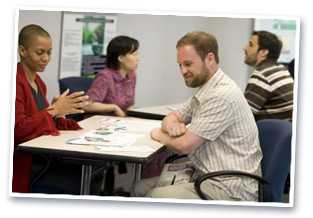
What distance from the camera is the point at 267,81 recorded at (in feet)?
6.95

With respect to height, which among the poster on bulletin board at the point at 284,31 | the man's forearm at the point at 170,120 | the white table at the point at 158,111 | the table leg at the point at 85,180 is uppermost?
the poster on bulletin board at the point at 284,31

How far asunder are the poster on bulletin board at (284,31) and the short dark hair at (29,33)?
3.08 ft

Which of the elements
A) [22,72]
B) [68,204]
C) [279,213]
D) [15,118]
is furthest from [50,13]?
[279,213]

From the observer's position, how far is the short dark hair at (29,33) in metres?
2.04

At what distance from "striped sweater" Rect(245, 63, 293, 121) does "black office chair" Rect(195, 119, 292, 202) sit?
41 mm

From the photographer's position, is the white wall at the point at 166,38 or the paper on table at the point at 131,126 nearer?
the white wall at the point at 166,38

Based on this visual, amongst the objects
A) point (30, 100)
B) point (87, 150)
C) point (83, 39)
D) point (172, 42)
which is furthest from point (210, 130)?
point (30, 100)

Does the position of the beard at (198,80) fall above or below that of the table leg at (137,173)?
above

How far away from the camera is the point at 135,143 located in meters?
2.09

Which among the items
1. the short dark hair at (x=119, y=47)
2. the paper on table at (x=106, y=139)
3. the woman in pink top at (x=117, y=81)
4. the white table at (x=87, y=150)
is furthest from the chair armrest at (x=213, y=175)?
the short dark hair at (x=119, y=47)

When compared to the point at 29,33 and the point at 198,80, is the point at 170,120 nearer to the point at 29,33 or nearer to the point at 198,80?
the point at 198,80

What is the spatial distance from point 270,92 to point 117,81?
0.69 meters

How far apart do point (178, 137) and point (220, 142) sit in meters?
0.19

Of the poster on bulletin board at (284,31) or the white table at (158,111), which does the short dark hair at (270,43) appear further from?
the white table at (158,111)
